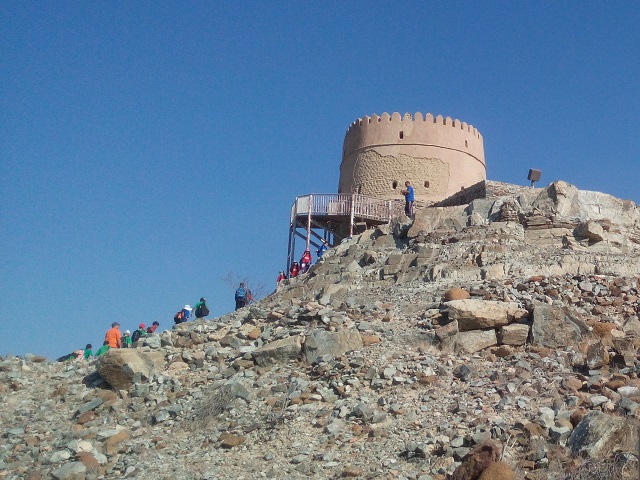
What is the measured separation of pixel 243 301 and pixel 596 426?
11165mm

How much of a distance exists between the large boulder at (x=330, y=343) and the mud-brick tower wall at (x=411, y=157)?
12505 mm

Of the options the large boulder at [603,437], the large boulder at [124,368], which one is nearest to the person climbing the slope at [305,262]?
the large boulder at [124,368]

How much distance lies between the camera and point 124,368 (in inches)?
370

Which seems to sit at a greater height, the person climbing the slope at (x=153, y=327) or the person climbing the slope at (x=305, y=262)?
the person climbing the slope at (x=305, y=262)

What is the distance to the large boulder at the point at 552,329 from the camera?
8.62m

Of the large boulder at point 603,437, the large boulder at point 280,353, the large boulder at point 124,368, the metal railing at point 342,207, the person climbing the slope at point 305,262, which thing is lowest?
the large boulder at point 603,437

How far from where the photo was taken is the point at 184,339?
10.5m

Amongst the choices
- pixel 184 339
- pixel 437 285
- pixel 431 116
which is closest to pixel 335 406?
pixel 184 339

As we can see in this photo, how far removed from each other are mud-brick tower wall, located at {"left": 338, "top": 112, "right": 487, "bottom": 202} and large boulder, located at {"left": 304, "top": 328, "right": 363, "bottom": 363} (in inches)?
492

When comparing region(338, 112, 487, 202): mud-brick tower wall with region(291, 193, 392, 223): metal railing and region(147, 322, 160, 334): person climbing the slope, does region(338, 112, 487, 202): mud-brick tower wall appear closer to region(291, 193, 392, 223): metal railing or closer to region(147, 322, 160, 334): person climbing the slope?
region(291, 193, 392, 223): metal railing

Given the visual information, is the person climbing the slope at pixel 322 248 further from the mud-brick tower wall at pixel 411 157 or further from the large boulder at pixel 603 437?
the large boulder at pixel 603 437

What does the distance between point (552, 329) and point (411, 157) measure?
13.2 metres

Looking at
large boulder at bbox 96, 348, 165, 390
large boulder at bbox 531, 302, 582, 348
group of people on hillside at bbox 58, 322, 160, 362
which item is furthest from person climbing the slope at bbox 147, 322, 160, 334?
large boulder at bbox 531, 302, 582, 348

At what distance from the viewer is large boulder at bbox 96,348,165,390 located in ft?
30.7
